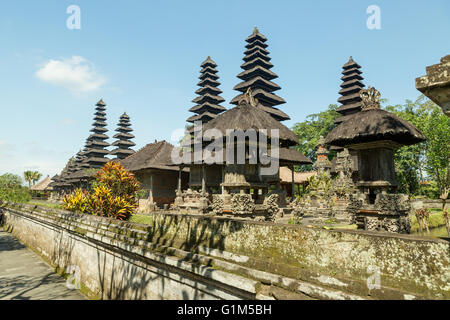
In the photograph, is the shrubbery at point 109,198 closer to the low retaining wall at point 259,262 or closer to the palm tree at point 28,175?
the low retaining wall at point 259,262

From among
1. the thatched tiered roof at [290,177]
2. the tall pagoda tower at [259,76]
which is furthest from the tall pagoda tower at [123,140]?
the thatched tiered roof at [290,177]

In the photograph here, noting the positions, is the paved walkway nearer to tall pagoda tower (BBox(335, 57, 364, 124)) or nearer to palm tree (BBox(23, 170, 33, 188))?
tall pagoda tower (BBox(335, 57, 364, 124))

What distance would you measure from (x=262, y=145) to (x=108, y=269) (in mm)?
5302

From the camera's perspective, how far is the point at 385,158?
7711 mm

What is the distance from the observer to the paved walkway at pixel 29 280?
760 cm

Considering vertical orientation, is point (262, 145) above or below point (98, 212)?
above

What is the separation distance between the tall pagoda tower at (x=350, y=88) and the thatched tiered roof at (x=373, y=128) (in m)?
28.0

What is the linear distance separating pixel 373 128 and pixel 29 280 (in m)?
12.2

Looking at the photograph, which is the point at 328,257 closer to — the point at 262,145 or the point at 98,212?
the point at 262,145

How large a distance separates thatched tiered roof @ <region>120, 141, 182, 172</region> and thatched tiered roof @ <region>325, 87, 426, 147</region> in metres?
Answer: 17.5

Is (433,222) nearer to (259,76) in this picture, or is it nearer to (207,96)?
(259,76)

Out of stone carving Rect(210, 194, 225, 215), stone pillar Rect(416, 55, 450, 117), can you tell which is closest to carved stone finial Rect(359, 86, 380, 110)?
stone carving Rect(210, 194, 225, 215)

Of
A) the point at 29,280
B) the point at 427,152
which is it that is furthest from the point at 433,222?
the point at 29,280
